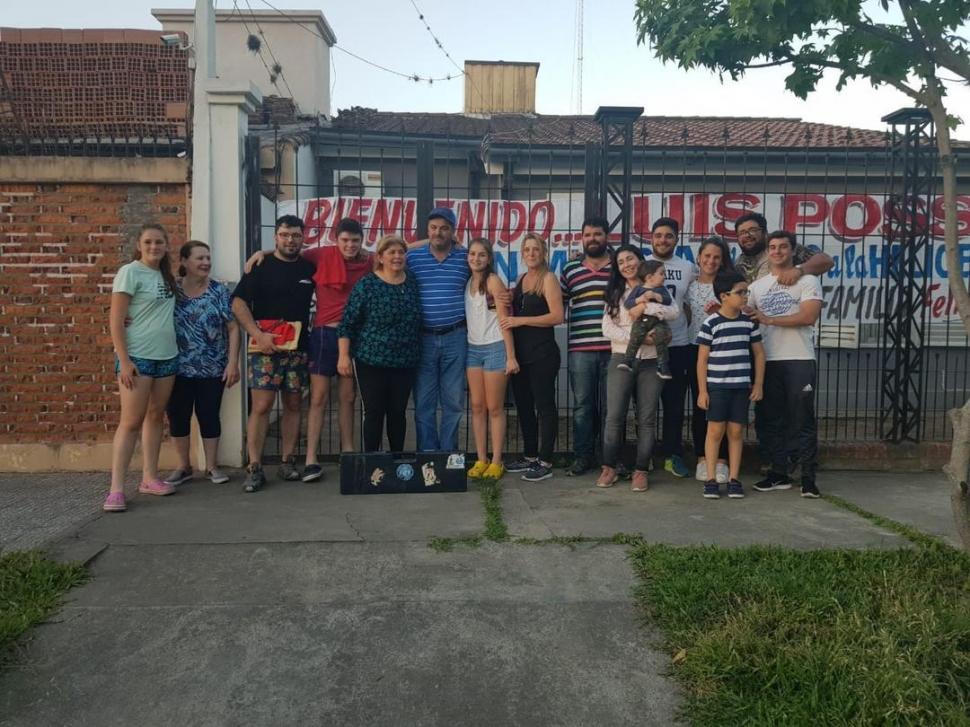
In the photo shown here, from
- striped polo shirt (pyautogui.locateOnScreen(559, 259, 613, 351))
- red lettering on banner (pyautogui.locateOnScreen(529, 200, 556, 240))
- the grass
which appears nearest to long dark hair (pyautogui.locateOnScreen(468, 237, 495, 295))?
striped polo shirt (pyautogui.locateOnScreen(559, 259, 613, 351))

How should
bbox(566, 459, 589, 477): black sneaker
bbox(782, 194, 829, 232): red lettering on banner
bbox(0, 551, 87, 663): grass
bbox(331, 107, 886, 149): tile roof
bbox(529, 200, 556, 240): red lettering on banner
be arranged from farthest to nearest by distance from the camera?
bbox(331, 107, 886, 149): tile roof
bbox(782, 194, 829, 232): red lettering on banner
bbox(529, 200, 556, 240): red lettering on banner
bbox(566, 459, 589, 477): black sneaker
bbox(0, 551, 87, 663): grass

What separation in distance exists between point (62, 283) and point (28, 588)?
3.05 meters

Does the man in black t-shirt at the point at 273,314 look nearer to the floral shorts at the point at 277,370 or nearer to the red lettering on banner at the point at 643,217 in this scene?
the floral shorts at the point at 277,370

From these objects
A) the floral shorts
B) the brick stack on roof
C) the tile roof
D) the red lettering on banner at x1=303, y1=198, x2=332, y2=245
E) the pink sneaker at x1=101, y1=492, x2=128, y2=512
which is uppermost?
the tile roof

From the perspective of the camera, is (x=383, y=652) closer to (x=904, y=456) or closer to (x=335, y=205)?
(x=904, y=456)

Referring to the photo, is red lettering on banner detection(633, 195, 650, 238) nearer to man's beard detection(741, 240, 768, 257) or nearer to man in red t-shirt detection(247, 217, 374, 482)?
man's beard detection(741, 240, 768, 257)

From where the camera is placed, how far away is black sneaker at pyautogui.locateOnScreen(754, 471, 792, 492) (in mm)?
5730

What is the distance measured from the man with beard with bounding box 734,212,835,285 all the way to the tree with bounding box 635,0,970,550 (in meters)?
1.15

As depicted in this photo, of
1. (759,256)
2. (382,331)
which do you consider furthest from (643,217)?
(382,331)

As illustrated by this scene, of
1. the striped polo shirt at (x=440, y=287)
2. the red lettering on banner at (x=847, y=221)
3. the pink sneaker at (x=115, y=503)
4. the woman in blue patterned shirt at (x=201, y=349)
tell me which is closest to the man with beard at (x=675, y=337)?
the striped polo shirt at (x=440, y=287)

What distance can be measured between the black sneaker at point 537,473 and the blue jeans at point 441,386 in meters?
0.60

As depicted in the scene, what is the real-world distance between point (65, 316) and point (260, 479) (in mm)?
2056

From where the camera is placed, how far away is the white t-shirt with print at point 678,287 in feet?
19.1

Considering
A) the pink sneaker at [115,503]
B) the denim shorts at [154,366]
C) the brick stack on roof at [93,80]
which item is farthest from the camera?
the brick stack on roof at [93,80]
